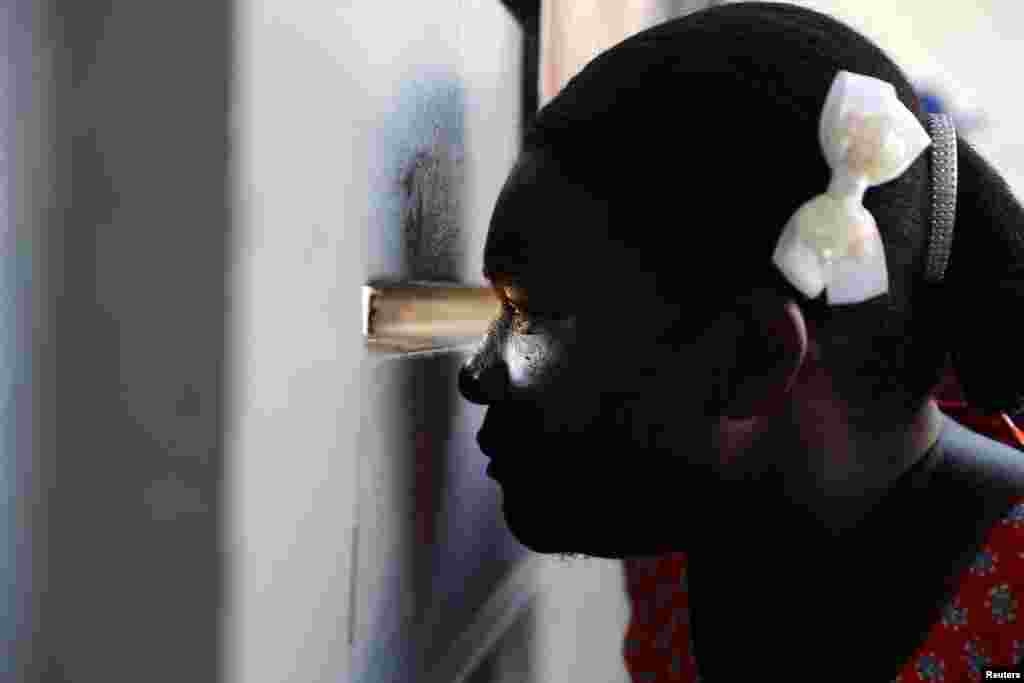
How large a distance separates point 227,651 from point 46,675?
6cm

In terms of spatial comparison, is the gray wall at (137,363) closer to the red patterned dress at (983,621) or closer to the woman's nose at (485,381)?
the woman's nose at (485,381)

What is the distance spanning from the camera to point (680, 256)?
541 millimetres

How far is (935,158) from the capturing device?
58cm

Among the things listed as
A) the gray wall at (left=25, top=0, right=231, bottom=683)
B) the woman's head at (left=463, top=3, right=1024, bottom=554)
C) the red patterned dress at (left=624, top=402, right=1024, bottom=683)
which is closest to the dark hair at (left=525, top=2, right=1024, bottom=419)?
the woman's head at (left=463, top=3, right=1024, bottom=554)

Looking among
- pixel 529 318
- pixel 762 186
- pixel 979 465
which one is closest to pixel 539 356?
pixel 529 318

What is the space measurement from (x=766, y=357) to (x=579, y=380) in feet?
0.33

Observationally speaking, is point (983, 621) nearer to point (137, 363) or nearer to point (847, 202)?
point (847, 202)

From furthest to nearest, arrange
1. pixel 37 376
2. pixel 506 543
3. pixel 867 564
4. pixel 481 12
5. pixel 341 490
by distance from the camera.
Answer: pixel 506 543
pixel 481 12
pixel 867 564
pixel 341 490
pixel 37 376

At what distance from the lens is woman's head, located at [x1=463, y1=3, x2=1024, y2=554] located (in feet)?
1.75

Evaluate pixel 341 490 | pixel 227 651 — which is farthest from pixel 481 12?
pixel 227 651

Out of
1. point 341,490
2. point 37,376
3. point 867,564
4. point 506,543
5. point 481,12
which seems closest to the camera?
point 37,376

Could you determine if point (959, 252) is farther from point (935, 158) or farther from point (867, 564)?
point (867, 564)

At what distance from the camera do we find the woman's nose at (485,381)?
0.58 m

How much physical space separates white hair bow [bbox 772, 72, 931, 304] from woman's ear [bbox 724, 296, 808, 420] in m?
0.02
